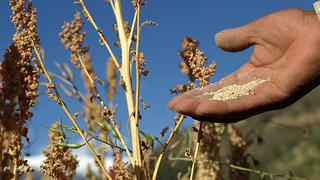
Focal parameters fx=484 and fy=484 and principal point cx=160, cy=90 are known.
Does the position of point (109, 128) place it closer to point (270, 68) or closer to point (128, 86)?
point (128, 86)

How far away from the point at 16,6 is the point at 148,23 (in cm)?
60

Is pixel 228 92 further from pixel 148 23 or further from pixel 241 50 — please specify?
pixel 148 23

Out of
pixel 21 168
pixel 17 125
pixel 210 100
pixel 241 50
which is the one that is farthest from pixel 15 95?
pixel 241 50

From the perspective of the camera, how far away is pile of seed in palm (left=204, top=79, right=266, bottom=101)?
6.71 ft

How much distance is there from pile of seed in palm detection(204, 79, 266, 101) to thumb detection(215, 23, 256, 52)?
0.17 m

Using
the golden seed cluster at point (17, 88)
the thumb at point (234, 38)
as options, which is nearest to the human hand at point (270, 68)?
the thumb at point (234, 38)

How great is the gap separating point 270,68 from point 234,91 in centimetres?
28

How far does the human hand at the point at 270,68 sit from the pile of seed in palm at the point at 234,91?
0.03 metres

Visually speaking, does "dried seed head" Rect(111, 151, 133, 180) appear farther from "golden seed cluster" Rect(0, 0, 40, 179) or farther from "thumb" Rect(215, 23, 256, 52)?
"thumb" Rect(215, 23, 256, 52)

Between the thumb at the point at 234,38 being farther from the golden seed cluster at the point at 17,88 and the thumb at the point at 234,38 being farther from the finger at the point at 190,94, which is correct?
the golden seed cluster at the point at 17,88

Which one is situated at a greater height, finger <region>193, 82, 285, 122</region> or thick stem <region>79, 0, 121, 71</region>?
thick stem <region>79, 0, 121, 71</region>

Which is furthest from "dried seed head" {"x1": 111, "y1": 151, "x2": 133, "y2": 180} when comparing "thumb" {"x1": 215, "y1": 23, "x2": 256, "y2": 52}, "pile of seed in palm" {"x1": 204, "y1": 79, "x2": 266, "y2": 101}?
"thumb" {"x1": 215, "y1": 23, "x2": 256, "y2": 52}

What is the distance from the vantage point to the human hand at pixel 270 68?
1913 mm

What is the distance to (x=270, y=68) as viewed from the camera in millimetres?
2291
